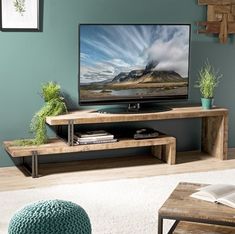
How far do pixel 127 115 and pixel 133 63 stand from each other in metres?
0.52

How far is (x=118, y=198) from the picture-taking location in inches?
161

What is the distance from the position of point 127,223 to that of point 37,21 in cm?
224

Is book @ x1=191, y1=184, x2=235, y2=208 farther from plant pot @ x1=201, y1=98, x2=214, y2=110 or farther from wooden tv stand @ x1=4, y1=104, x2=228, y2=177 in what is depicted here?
plant pot @ x1=201, y1=98, x2=214, y2=110

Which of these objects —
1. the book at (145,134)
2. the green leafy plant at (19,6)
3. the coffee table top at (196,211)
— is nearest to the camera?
the coffee table top at (196,211)

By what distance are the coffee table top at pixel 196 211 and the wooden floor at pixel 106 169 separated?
1780mm

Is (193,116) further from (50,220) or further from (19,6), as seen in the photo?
(50,220)

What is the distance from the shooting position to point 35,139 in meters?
4.89

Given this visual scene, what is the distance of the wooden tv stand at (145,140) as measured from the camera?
4.71m

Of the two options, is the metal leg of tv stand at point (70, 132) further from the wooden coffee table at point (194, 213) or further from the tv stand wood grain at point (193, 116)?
the wooden coffee table at point (194, 213)

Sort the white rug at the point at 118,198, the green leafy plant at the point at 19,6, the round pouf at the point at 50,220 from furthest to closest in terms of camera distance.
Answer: the green leafy plant at the point at 19,6 < the white rug at the point at 118,198 < the round pouf at the point at 50,220

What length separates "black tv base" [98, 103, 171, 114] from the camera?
16.7 ft

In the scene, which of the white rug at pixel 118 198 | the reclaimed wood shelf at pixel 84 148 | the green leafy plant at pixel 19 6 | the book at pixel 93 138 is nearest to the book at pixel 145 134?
the reclaimed wood shelf at pixel 84 148

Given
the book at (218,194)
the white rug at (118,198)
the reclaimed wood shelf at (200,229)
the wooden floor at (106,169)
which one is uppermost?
the book at (218,194)

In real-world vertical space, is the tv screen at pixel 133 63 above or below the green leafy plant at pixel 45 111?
above
